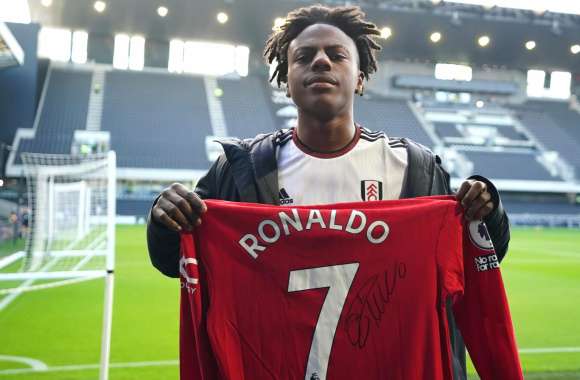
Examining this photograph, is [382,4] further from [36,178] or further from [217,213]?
[217,213]

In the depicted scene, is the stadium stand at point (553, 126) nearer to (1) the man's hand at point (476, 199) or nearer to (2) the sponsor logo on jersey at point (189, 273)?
(1) the man's hand at point (476, 199)

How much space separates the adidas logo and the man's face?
0.29 metres

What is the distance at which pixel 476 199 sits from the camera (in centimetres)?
163

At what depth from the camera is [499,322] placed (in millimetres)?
1625

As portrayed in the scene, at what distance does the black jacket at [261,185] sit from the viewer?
166 centimetres

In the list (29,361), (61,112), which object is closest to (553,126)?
(61,112)

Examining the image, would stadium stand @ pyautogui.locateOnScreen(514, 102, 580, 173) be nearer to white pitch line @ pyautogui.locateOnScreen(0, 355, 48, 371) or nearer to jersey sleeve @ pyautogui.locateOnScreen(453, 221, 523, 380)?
white pitch line @ pyautogui.locateOnScreen(0, 355, 48, 371)

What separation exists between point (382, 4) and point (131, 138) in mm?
13156

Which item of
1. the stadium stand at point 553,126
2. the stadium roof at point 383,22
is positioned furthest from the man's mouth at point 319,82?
the stadium stand at point 553,126

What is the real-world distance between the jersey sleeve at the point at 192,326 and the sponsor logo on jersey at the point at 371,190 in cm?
61

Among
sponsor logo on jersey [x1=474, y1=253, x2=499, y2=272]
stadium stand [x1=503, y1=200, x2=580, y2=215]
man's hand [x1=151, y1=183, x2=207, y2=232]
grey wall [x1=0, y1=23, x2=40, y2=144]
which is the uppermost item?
grey wall [x1=0, y1=23, x2=40, y2=144]

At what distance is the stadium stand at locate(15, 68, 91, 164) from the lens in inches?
900

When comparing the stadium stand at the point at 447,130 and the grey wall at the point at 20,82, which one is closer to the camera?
the grey wall at the point at 20,82
